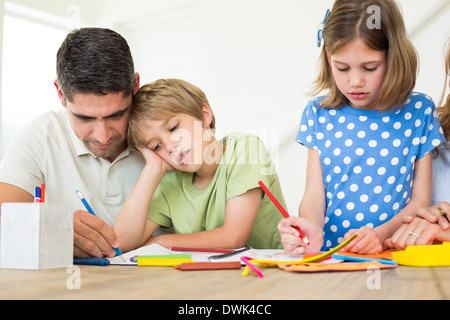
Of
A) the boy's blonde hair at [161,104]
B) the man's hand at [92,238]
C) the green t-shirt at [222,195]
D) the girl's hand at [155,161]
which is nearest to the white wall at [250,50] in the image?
the green t-shirt at [222,195]

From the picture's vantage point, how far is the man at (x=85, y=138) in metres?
1.22

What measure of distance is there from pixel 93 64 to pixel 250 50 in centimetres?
198

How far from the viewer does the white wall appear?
227 cm

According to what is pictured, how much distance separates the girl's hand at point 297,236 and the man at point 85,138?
492 millimetres

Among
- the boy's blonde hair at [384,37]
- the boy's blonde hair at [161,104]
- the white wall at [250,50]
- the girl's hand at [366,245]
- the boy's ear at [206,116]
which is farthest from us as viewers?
the white wall at [250,50]

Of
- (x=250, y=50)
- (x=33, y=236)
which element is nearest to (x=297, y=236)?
(x=33, y=236)

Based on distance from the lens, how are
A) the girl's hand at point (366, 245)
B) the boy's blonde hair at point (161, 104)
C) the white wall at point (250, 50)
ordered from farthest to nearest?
the white wall at point (250, 50) < the boy's blonde hair at point (161, 104) < the girl's hand at point (366, 245)

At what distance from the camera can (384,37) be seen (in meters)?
1.17

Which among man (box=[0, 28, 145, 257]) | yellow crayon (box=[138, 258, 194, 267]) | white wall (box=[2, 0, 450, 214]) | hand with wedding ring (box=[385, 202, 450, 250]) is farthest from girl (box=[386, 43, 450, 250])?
white wall (box=[2, 0, 450, 214])

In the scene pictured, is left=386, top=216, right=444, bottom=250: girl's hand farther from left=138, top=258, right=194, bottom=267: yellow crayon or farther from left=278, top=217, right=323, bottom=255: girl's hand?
left=138, top=258, right=194, bottom=267: yellow crayon

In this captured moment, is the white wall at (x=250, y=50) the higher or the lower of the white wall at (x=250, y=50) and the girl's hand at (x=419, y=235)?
the higher

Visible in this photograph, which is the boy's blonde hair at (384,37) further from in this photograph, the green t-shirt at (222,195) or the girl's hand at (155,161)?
the girl's hand at (155,161)
